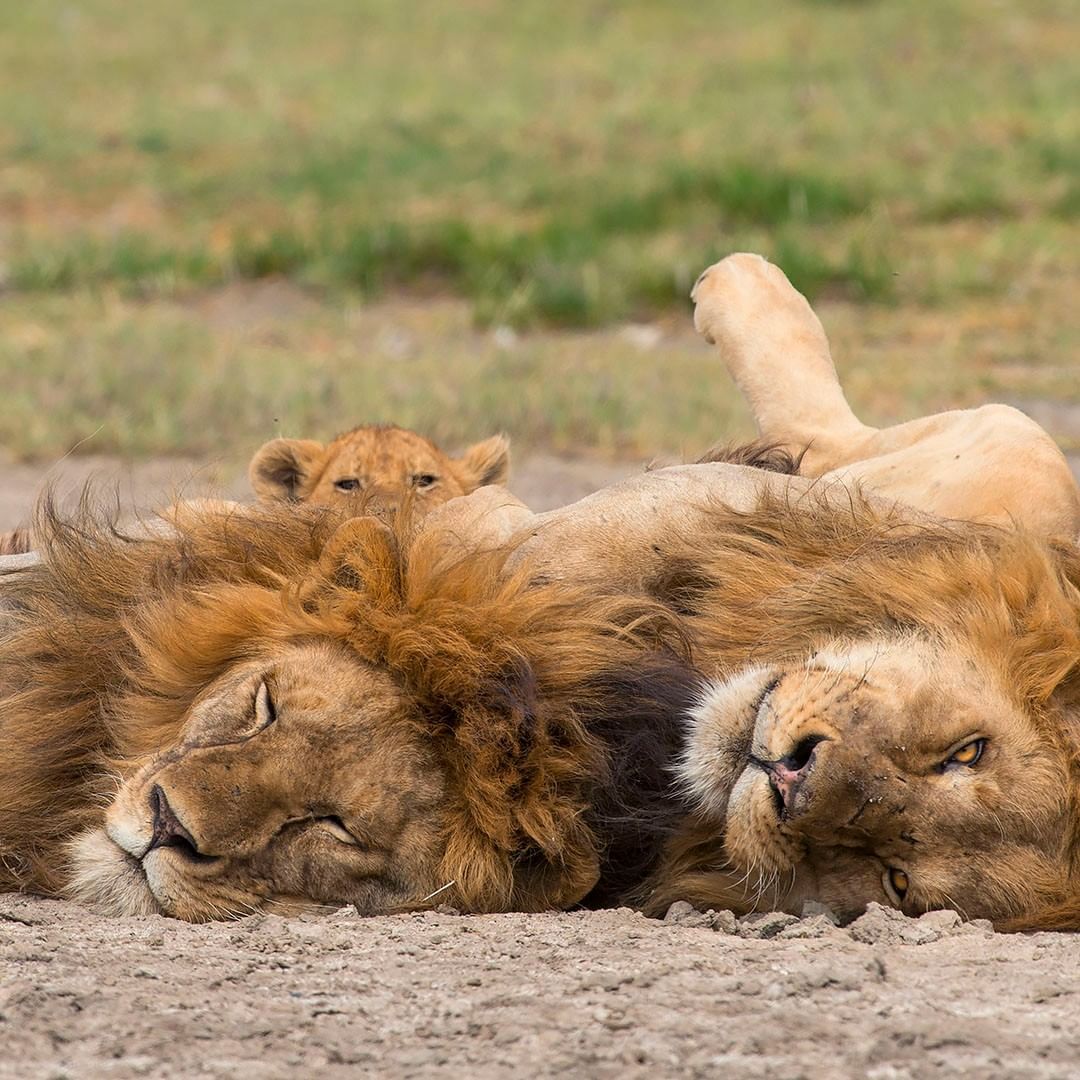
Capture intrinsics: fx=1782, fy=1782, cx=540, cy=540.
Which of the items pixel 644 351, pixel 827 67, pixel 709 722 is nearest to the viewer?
pixel 709 722

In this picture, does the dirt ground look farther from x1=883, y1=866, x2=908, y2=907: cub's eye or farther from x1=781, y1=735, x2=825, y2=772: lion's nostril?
x1=781, y1=735, x2=825, y2=772: lion's nostril

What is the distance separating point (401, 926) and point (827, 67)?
1102 centimetres

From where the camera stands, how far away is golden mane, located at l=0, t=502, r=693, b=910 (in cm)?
225

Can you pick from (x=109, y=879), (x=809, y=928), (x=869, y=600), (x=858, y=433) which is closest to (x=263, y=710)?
(x=109, y=879)

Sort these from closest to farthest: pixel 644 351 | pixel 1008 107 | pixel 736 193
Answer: pixel 644 351 < pixel 736 193 < pixel 1008 107

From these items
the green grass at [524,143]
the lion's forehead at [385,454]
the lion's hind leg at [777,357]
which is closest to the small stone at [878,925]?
the lion's hind leg at [777,357]

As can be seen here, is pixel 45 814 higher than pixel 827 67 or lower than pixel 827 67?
lower

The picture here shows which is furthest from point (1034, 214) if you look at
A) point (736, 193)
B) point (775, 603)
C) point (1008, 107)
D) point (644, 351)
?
point (775, 603)

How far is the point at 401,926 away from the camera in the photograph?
6.88 feet

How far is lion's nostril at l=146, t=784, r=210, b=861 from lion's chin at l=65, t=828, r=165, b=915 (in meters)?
0.06

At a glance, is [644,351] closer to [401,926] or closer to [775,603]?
[775,603]

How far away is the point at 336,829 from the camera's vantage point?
84.7 inches

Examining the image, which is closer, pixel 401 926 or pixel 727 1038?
pixel 727 1038

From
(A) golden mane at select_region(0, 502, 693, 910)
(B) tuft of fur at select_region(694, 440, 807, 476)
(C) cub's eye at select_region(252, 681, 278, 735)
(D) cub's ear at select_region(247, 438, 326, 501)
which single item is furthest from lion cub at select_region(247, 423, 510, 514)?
(C) cub's eye at select_region(252, 681, 278, 735)
